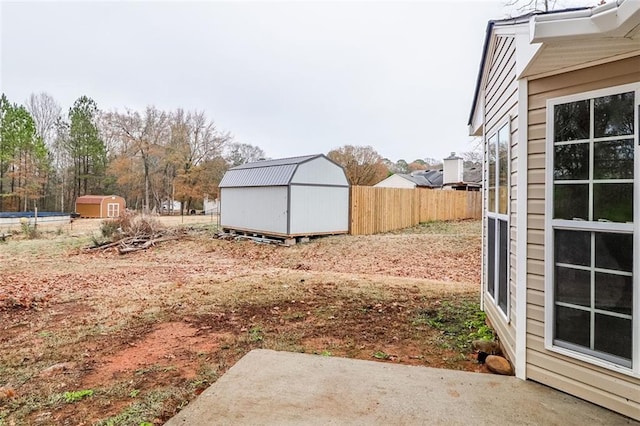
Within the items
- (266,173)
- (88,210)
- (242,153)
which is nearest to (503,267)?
(266,173)

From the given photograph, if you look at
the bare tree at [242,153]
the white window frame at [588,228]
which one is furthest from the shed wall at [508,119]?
the bare tree at [242,153]

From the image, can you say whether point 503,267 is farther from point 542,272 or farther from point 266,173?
point 266,173

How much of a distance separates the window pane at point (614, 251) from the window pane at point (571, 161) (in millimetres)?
405

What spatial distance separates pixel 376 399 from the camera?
2377mm

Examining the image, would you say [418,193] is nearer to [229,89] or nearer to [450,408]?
[450,408]

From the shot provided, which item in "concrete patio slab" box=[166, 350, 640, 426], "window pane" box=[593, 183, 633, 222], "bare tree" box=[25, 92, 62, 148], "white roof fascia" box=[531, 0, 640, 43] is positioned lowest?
"concrete patio slab" box=[166, 350, 640, 426]

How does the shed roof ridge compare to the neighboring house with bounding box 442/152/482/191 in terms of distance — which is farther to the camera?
the neighboring house with bounding box 442/152/482/191

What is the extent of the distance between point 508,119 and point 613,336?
1.77 metres

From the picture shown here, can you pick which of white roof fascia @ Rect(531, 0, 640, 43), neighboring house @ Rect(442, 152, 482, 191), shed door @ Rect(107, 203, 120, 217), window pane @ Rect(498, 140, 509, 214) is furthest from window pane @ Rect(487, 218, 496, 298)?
shed door @ Rect(107, 203, 120, 217)

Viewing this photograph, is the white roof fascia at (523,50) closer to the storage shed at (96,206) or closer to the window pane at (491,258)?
the window pane at (491,258)

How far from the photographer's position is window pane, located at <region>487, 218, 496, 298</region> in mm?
3787

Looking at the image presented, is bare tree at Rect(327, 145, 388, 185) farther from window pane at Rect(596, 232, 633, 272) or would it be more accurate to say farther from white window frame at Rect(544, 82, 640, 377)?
window pane at Rect(596, 232, 633, 272)

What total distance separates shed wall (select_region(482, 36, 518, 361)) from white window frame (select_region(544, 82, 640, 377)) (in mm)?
328

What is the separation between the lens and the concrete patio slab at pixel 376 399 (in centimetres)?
212
